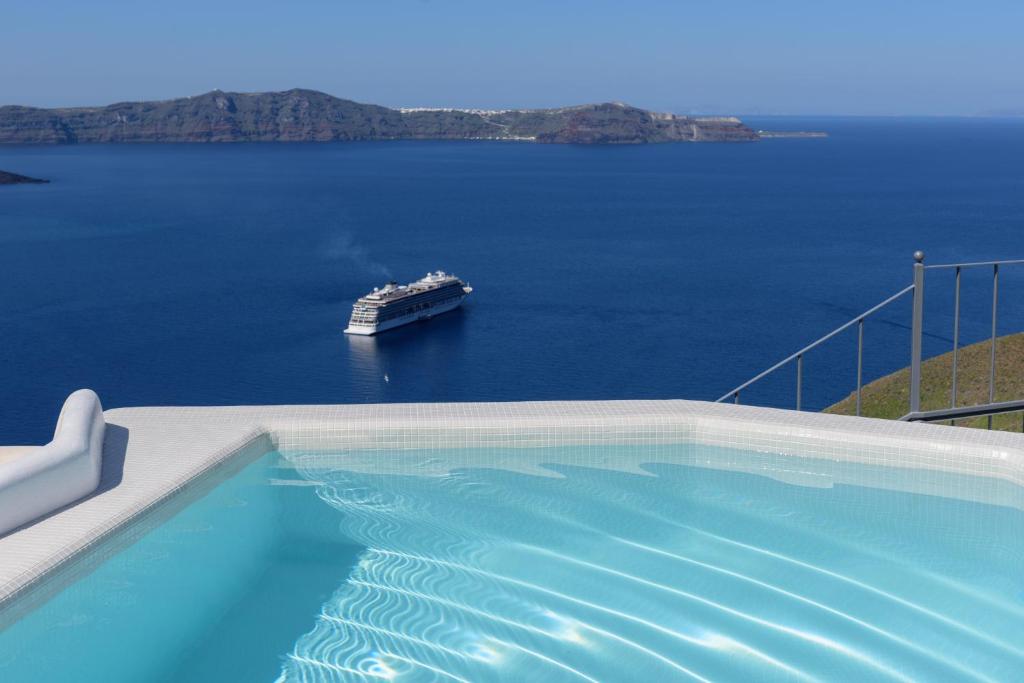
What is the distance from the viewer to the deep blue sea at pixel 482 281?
31547mm

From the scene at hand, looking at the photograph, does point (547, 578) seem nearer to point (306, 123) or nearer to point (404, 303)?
point (404, 303)

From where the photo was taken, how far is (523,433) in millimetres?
5457

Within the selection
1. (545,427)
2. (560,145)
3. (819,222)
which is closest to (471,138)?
(560,145)

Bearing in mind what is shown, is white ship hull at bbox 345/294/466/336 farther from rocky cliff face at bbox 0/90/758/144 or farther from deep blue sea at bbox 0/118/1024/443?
rocky cliff face at bbox 0/90/758/144

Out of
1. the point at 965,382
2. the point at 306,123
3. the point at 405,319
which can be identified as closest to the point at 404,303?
the point at 405,319

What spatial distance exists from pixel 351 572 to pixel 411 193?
7199 cm

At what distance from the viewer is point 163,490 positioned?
14.9 ft

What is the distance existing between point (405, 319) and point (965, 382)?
25922 mm

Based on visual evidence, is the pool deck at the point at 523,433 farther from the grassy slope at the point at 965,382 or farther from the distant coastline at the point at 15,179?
the distant coastline at the point at 15,179

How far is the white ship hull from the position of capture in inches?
1454

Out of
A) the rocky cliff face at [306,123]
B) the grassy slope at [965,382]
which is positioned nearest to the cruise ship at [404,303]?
the grassy slope at [965,382]

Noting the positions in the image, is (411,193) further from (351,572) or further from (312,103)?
(312,103)

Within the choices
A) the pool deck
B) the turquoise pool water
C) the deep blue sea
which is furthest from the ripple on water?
the deep blue sea

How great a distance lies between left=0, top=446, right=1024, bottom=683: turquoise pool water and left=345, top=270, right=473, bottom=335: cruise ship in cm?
3186
